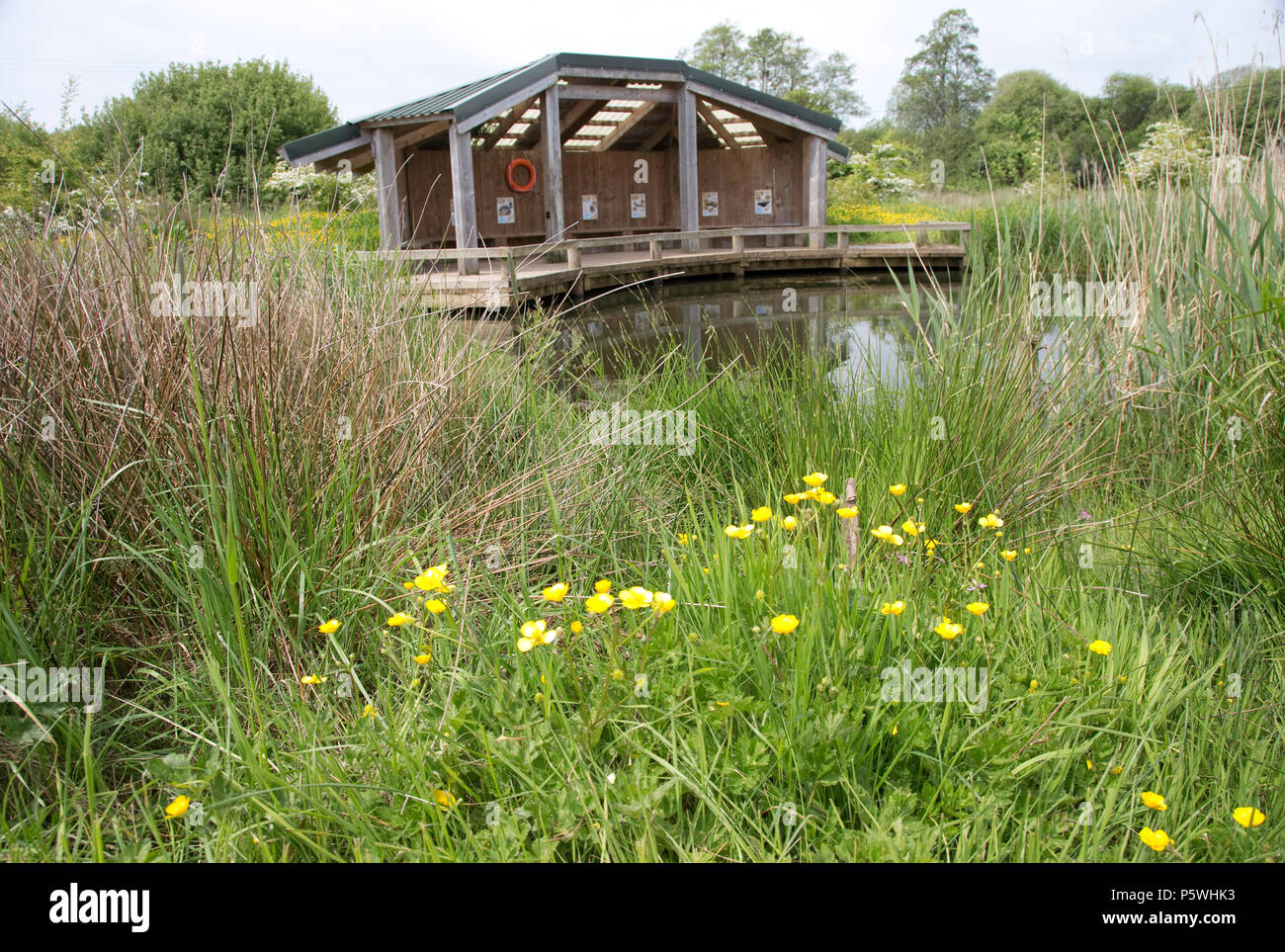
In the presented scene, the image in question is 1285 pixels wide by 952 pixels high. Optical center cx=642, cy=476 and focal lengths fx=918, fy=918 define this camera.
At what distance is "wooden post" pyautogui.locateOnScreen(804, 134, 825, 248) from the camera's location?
1802 cm

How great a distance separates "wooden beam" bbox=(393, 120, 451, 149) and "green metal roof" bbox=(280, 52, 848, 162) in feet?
0.82

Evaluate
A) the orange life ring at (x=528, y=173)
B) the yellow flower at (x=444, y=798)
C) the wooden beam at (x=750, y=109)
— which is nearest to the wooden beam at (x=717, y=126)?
the wooden beam at (x=750, y=109)

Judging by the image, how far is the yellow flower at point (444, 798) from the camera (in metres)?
1.56

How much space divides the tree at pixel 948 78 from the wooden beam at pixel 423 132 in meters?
33.9

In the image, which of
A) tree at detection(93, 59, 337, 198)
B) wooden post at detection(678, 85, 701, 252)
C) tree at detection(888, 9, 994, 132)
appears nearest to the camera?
wooden post at detection(678, 85, 701, 252)

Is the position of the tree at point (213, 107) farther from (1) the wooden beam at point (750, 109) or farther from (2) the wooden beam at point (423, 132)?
(1) the wooden beam at point (750, 109)

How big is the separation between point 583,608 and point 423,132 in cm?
1291

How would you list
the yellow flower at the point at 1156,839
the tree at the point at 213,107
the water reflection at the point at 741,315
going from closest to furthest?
1. the yellow flower at the point at 1156,839
2. the water reflection at the point at 741,315
3. the tree at the point at 213,107

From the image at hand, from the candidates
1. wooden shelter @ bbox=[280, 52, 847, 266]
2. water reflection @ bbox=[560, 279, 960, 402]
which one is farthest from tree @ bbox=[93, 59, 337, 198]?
water reflection @ bbox=[560, 279, 960, 402]

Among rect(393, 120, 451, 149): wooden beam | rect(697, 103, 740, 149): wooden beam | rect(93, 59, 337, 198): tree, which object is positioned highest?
rect(93, 59, 337, 198): tree

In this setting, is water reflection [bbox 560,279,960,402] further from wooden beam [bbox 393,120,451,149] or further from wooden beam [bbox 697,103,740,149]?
wooden beam [bbox 697,103,740,149]

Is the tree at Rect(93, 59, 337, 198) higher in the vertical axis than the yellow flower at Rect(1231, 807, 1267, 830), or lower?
higher

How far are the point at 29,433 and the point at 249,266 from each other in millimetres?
764
